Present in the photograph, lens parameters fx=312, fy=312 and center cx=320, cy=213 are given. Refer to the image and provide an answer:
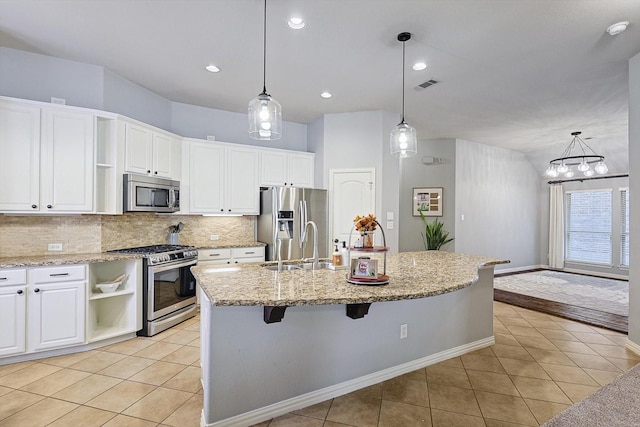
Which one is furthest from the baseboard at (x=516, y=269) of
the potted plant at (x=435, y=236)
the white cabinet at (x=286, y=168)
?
the white cabinet at (x=286, y=168)

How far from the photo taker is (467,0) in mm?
2297

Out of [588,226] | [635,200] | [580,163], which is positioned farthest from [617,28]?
[588,226]

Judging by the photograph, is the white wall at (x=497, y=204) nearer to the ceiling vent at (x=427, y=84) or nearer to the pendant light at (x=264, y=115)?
the ceiling vent at (x=427, y=84)

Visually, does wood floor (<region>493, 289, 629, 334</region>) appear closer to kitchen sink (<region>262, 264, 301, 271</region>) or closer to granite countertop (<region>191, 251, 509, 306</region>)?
granite countertop (<region>191, 251, 509, 306</region>)

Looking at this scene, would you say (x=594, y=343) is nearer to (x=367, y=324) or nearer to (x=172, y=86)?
(x=367, y=324)

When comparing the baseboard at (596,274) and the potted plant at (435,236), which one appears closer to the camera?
the potted plant at (435,236)

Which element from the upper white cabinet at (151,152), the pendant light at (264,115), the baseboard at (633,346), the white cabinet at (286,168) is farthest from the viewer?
the white cabinet at (286,168)

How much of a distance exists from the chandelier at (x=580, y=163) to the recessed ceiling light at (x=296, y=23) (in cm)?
546

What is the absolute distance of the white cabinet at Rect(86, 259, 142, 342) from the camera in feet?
10.7

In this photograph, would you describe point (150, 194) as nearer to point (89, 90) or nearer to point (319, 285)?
point (89, 90)

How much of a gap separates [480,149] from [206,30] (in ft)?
Answer: 19.9

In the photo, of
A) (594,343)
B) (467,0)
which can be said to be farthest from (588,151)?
(467,0)

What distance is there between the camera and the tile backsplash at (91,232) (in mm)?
3123

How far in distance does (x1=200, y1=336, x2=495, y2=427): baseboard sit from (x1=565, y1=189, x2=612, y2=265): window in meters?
6.68
